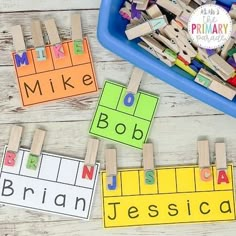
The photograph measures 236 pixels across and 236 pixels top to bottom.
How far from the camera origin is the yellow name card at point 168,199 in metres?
1.01

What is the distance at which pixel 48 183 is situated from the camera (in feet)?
3.28

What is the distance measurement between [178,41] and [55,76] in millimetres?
214

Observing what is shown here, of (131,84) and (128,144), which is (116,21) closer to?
(131,84)

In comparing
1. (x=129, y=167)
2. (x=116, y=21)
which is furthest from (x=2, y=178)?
(x=116, y=21)

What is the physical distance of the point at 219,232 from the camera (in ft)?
3.36

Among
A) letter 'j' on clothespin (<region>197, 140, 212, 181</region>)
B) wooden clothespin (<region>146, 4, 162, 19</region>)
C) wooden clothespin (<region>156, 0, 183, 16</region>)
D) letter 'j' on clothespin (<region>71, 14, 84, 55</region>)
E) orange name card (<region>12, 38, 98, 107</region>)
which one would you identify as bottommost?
letter 'j' on clothespin (<region>197, 140, 212, 181</region>)

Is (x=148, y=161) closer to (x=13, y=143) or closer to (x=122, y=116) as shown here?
(x=122, y=116)

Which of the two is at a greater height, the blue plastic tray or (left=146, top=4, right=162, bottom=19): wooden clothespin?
(left=146, top=4, right=162, bottom=19): wooden clothespin

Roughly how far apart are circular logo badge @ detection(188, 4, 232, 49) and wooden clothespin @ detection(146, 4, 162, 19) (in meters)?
0.05

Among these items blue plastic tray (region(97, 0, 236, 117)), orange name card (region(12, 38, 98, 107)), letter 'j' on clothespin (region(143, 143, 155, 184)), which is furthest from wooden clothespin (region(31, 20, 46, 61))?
letter 'j' on clothespin (region(143, 143, 155, 184))

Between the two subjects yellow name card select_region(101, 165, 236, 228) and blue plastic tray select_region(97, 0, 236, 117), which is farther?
yellow name card select_region(101, 165, 236, 228)

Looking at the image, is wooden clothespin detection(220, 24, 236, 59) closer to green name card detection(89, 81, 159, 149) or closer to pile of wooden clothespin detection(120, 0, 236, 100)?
pile of wooden clothespin detection(120, 0, 236, 100)

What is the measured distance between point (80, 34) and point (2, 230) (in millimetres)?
365

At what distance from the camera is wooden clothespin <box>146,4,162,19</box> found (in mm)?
920
